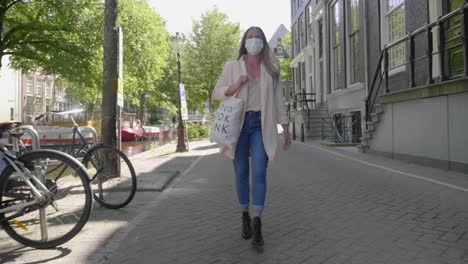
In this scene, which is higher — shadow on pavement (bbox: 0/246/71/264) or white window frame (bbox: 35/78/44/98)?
white window frame (bbox: 35/78/44/98)

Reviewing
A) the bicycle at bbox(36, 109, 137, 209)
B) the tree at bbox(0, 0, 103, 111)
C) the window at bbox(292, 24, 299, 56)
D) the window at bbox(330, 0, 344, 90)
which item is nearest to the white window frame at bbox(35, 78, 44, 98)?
the window at bbox(292, 24, 299, 56)

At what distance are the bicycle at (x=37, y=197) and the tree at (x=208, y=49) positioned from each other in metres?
32.3

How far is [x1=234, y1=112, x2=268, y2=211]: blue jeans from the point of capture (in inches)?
136

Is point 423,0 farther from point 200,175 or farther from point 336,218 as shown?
point 336,218

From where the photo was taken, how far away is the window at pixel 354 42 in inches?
703

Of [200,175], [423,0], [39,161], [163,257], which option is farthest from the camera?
[423,0]

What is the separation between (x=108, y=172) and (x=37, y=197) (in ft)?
5.88

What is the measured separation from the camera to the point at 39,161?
346cm

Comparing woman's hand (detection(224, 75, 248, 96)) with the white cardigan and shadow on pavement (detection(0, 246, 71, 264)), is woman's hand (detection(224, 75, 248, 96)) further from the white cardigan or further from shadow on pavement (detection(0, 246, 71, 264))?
shadow on pavement (detection(0, 246, 71, 264))

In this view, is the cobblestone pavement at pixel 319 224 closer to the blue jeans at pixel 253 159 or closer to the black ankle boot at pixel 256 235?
the black ankle boot at pixel 256 235

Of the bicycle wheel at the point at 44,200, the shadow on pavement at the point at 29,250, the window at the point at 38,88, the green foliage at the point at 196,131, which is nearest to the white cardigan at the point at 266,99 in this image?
the bicycle wheel at the point at 44,200

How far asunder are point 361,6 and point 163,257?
15.8 m

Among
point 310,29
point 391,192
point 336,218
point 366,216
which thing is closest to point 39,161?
point 336,218

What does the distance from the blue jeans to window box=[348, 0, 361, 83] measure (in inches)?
602
